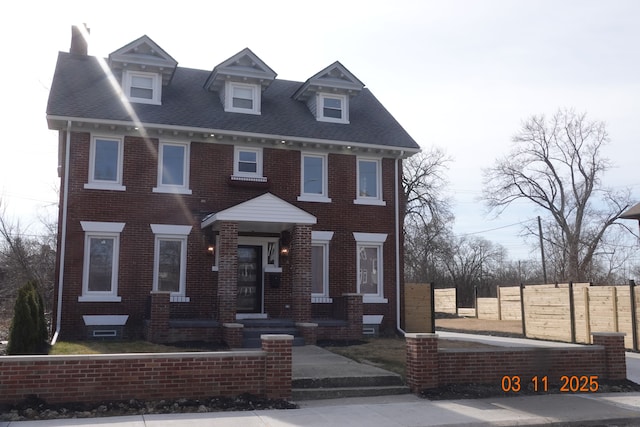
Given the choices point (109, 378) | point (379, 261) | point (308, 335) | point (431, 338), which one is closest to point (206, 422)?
point (109, 378)

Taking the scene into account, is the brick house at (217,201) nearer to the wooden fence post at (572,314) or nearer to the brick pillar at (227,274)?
the brick pillar at (227,274)

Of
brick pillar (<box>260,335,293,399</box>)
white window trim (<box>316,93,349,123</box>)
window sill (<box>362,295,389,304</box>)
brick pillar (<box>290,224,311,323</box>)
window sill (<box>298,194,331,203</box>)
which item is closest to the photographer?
brick pillar (<box>260,335,293,399</box>)

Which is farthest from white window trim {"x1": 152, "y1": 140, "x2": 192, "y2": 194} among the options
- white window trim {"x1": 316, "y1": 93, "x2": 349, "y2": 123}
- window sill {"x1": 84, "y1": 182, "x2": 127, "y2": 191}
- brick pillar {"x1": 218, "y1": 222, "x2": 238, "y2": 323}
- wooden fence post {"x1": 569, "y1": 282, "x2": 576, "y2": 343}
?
wooden fence post {"x1": 569, "y1": 282, "x2": 576, "y2": 343}

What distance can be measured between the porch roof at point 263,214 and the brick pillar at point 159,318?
8.27 feet

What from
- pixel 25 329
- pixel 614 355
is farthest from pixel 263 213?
pixel 614 355

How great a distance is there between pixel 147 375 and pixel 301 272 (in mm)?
7761

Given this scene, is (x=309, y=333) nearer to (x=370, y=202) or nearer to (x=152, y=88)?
(x=370, y=202)

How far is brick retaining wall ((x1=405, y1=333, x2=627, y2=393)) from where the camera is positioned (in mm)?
10742

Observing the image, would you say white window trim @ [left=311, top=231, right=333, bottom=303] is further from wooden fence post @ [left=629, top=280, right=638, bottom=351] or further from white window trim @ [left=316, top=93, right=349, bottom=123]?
wooden fence post @ [left=629, top=280, right=638, bottom=351]

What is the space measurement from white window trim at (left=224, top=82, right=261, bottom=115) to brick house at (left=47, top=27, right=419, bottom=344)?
66mm

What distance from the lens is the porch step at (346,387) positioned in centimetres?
1040

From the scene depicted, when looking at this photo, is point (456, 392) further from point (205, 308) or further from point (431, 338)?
point (205, 308)

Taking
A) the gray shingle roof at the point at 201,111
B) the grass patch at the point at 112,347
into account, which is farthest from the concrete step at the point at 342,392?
the gray shingle roof at the point at 201,111

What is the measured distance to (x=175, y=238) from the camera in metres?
17.5
